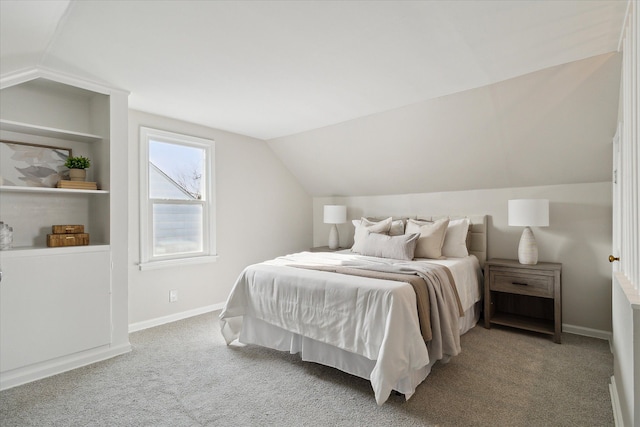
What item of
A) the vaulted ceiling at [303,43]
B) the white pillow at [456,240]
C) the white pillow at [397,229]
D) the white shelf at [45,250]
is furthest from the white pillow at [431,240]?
the white shelf at [45,250]

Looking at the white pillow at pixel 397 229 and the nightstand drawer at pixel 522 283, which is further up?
the white pillow at pixel 397 229

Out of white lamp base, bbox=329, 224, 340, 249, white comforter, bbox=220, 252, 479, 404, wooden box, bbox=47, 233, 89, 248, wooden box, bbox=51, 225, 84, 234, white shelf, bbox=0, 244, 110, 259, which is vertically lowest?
white comforter, bbox=220, 252, 479, 404

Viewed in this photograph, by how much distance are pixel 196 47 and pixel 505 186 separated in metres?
3.40

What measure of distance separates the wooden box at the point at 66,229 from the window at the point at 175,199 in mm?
671

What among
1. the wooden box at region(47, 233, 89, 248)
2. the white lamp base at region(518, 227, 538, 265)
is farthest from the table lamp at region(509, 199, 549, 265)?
the wooden box at region(47, 233, 89, 248)

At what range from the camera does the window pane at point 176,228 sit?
3693 millimetres

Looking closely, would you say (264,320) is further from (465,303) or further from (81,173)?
(81,173)

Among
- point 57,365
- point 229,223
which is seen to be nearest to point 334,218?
point 229,223

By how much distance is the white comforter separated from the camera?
201 centimetres

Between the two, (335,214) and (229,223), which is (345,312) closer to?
(229,223)

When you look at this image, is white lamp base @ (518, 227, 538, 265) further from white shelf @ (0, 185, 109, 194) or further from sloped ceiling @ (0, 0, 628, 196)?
white shelf @ (0, 185, 109, 194)

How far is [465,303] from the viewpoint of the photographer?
9.99 ft

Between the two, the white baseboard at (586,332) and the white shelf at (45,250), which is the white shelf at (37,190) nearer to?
the white shelf at (45,250)

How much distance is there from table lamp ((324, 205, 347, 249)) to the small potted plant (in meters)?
2.97
